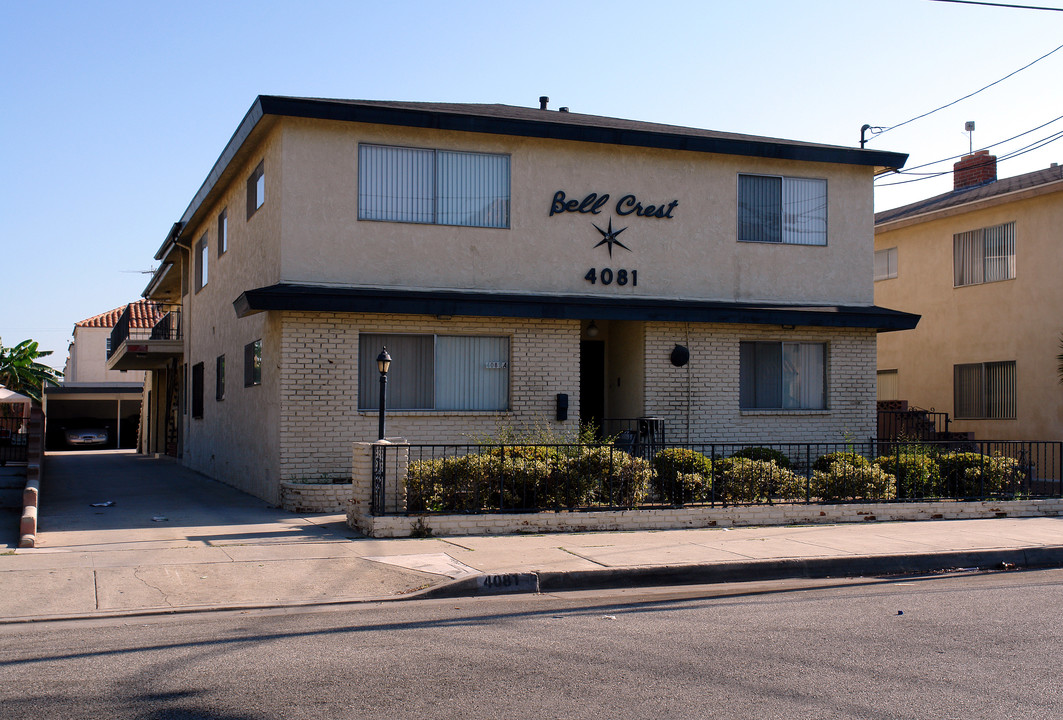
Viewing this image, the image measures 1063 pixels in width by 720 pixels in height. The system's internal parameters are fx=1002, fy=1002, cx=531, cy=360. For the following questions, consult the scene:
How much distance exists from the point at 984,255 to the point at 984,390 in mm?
3322

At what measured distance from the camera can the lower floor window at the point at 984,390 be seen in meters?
23.9

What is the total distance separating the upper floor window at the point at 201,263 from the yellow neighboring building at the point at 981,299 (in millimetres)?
17627

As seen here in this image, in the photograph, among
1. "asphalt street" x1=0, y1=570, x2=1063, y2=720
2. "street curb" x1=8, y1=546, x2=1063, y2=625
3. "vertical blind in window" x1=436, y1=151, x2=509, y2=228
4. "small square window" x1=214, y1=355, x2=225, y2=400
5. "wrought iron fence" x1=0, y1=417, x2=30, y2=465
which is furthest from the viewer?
"small square window" x1=214, y1=355, x2=225, y2=400

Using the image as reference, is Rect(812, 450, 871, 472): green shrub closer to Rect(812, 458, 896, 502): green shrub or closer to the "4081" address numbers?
Rect(812, 458, 896, 502): green shrub

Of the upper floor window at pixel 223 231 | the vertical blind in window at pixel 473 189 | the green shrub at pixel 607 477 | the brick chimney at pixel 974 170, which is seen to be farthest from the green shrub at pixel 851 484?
the brick chimney at pixel 974 170

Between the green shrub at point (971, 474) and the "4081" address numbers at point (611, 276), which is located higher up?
the "4081" address numbers at point (611, 276)

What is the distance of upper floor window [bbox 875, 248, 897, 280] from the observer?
1080 inches

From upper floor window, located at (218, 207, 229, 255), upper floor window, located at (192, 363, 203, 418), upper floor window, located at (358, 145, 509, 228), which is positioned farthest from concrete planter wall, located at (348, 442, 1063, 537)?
upper floor window, located at (192, 363, 203, 418)

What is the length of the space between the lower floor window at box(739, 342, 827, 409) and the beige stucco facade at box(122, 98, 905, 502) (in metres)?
0.21

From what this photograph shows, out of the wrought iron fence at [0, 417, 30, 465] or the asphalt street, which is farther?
the wrought iron fence at [0, 417, 30, 465]

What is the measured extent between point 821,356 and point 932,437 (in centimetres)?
350

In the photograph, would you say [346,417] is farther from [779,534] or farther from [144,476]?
[144,476]

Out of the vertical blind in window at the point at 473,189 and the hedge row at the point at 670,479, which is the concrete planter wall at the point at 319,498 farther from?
the vertical blind in window at the point at 473,189

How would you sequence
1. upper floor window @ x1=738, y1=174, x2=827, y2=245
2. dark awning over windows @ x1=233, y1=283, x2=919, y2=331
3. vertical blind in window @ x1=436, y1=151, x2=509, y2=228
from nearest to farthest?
1. dark awning over windows @ x1=233, y1=283, x2=919, y2=331
2. vertical blind in window @ x1=436, y1=151, x2=509, y2=228
3. upper floor window @ x1=738, y1=174, x2=827, y2=245
